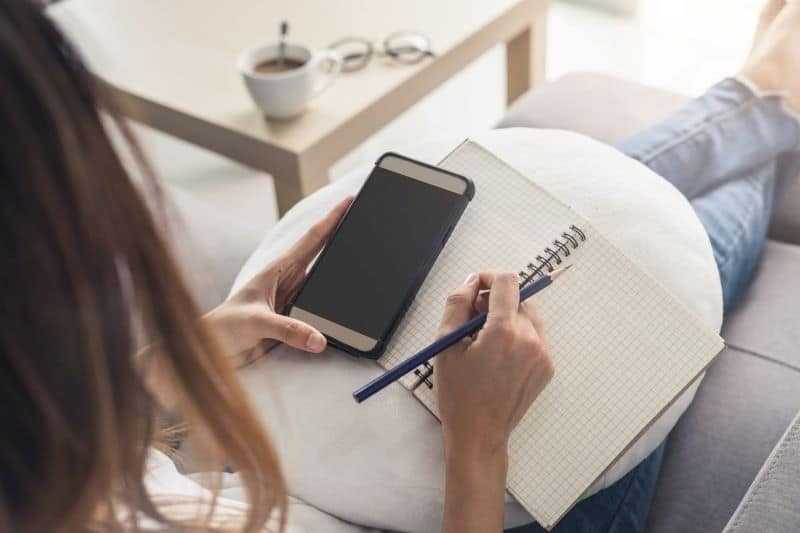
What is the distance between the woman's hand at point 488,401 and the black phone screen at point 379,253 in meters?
0.12

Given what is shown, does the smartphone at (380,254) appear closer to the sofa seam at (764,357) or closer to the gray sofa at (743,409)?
the gray sofa at (743,409)

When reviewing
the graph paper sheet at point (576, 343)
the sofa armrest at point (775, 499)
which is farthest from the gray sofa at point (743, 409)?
the graph paper sheet at point (576, 343)

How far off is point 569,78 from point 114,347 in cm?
104

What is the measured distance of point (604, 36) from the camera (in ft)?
7.00

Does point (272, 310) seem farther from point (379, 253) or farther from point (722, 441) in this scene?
point (722, 441)

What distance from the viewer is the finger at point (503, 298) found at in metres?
0.66

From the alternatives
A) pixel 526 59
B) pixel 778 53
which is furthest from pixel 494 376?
pixel 526 59

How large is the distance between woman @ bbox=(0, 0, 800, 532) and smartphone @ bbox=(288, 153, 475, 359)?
0.09 m

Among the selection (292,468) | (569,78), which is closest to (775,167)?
(569,78)

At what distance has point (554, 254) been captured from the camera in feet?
2.50

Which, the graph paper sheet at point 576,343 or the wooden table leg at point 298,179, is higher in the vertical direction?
the graph paper sheet at point 576,343

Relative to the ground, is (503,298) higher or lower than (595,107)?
higher

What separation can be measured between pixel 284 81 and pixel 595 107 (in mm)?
445

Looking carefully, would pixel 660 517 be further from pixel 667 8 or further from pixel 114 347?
pixel 667 8
